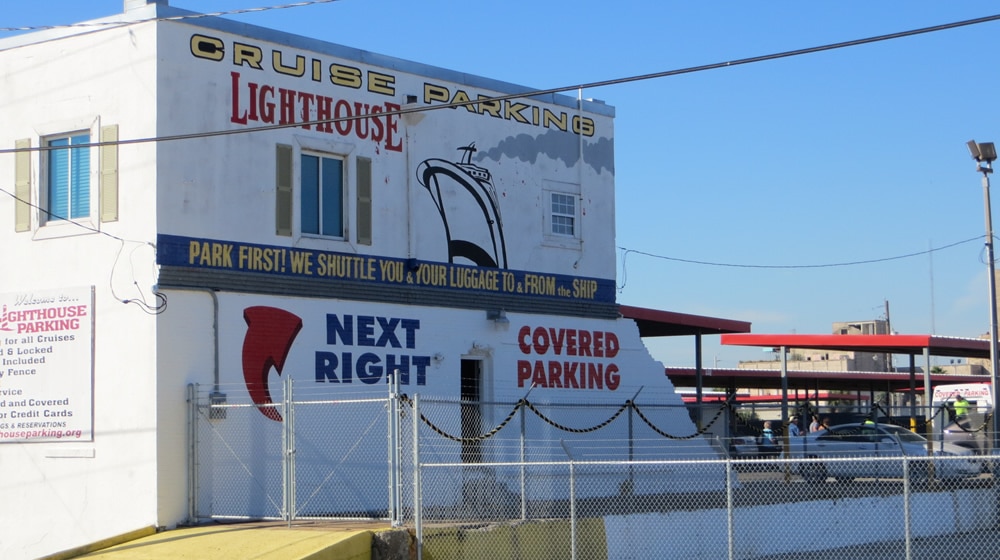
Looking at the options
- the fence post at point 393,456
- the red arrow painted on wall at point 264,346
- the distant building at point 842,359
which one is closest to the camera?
the fence post at point 393,456

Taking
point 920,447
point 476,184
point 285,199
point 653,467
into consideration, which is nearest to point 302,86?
point 285,199

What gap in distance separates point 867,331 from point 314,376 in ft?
232

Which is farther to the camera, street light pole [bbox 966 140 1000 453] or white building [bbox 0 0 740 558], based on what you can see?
street light pole [bbox 966 140 1000 453]

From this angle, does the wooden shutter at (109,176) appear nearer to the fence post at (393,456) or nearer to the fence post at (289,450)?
the fence post at (289,450)

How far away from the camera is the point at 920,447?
92.4 ft

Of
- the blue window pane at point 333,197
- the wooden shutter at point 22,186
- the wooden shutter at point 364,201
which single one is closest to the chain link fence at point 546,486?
the wooden shutter at point 364,201

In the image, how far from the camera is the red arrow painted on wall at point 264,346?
62.8 ft

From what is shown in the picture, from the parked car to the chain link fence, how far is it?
0.20m

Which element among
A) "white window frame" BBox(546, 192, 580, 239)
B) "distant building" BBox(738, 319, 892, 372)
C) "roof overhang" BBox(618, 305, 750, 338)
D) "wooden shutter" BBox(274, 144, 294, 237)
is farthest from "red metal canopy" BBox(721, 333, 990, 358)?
"distant building" BBox(738, 319, 892, 372)

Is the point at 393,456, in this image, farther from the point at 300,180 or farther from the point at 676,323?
the point at 676,323

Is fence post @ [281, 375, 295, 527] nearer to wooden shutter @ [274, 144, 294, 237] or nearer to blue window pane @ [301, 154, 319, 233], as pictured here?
wooden shutter @ [274, 144, 294, 237]

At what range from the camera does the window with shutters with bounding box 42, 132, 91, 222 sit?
19234 millimetres

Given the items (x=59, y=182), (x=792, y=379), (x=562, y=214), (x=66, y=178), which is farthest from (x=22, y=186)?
(x=792, y=379)

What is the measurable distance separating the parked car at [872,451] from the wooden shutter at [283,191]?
38.8ft
